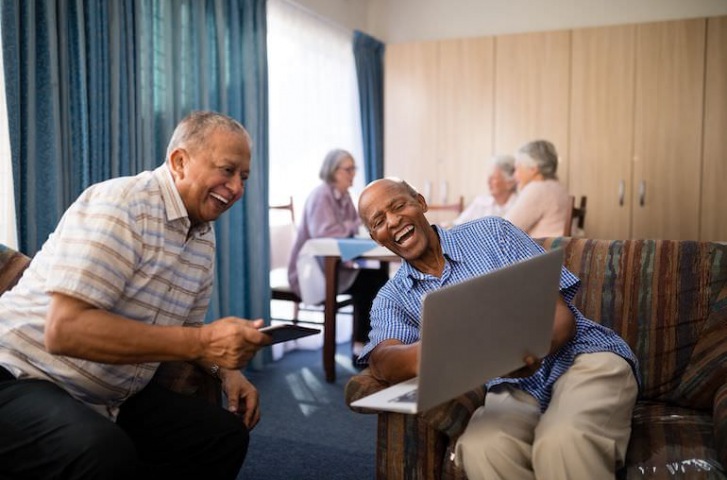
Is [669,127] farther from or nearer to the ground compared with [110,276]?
farther from the ground

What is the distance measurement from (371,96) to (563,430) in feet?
13.6

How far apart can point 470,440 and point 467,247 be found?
519 millimetres

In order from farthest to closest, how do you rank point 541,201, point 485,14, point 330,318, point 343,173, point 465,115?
point 485,14 → point 465,115 → point 343,173 → point 541,201 → point 330,318

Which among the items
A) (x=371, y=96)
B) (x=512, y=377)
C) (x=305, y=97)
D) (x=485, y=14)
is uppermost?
(x=485, y=14)

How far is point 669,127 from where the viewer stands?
4.51 meters

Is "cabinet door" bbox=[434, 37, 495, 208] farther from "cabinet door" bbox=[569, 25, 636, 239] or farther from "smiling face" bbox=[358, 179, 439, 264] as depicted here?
"smiling face" bbox=[358, 179, 439, 264]

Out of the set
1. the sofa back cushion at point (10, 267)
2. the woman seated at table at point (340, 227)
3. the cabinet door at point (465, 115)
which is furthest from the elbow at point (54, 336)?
the cabinet door at point (465, 115)

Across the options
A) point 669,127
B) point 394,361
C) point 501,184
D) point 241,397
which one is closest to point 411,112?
point 501,184

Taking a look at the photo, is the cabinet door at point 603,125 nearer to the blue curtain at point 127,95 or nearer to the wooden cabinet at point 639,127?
the wooden cabinet at point 639,127

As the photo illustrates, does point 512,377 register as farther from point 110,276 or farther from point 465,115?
point 465,115

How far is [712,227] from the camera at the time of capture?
4.47 meters

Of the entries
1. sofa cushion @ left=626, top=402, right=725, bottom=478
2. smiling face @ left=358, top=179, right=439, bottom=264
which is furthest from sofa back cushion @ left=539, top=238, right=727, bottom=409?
smiling face @ left=358, top=179, right=439, bottom=264

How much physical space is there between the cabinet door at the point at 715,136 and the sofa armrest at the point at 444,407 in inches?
138

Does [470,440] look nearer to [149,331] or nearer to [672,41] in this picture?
[149,331]
